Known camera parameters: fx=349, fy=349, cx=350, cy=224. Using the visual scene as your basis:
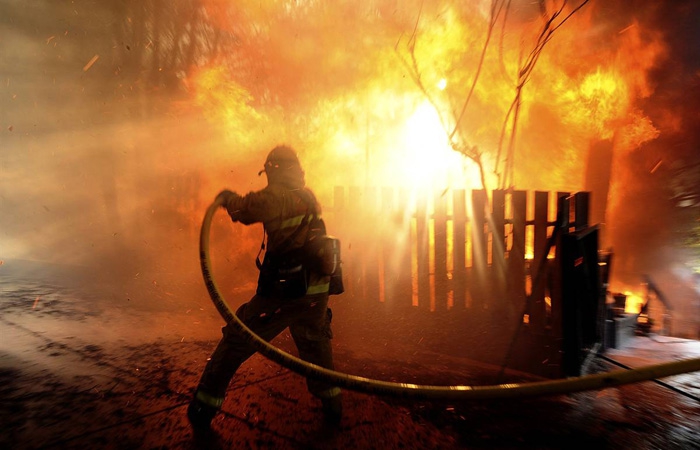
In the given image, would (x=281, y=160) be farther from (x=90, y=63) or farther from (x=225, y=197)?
(x=90, y=63)

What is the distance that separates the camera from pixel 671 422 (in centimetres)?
258

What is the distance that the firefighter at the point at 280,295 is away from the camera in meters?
2.38

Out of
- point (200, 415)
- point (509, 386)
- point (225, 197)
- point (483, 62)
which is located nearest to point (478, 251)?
point (509, 386)

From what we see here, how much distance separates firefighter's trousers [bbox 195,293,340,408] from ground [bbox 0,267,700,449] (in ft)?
0.95

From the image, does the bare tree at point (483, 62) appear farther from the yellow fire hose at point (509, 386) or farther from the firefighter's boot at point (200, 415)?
the firefighter's boot at point (200, 415)

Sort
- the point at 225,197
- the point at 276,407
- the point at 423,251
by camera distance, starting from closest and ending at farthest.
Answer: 1. the point at 225,197
2. the point at 276,407
3. the point at 423,251

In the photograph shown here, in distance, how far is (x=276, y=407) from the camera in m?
2.72

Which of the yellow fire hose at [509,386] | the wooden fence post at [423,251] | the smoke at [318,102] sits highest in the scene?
the smoke at [318,102]

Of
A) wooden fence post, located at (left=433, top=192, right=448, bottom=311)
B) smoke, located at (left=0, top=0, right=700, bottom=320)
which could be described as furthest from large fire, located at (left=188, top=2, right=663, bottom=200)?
wooden fence post, located at (left=433, top=192, right=448, bottom=311)

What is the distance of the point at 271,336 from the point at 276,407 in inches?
25.3

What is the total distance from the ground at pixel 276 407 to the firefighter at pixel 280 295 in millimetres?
273

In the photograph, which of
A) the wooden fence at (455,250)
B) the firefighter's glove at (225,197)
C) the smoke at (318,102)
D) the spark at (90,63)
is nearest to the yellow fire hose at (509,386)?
the firefighter's glove at (225,197)

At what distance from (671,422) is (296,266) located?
2993mm

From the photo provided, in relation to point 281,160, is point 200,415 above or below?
below
